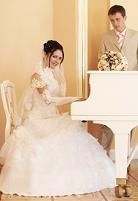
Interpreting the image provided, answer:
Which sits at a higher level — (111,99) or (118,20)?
(118,20)

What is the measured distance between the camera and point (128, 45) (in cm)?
397

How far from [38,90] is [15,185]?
2.67 ft

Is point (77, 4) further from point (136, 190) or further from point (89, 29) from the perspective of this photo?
point (136, 190)

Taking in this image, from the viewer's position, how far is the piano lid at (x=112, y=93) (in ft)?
9.89

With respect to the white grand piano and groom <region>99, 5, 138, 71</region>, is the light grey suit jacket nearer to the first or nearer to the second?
groom <region>99, 5, 138, 71</region>

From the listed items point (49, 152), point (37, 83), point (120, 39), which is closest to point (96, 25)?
point (120, 39)

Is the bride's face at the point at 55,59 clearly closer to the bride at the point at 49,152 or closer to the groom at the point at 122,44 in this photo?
the bride at the point at 49,152

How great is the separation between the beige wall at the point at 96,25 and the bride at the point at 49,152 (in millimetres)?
817

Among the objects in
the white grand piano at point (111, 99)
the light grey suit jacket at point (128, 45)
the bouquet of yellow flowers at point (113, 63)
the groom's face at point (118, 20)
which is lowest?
the white grand piano at point (111, 99)

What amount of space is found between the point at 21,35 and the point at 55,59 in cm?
121

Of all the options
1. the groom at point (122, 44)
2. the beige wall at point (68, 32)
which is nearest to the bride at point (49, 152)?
the groom at point (122, 44)

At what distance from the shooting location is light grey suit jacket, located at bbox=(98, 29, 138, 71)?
3967 millimetres

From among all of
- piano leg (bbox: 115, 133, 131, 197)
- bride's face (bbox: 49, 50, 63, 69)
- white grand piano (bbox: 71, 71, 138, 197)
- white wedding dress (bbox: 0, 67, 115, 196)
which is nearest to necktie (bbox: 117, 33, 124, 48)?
bride's face (bbox: 49, 50, 63, 69)

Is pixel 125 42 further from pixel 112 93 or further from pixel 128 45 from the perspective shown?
pixel 112 93
